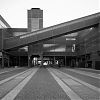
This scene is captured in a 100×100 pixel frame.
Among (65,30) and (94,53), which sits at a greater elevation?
(65,30)

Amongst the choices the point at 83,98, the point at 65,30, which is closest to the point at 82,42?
the point at 65,30

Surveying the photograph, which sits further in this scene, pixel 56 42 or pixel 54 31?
pixel 56 42

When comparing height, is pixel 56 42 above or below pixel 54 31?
below

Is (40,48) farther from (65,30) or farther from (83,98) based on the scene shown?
(83,98)

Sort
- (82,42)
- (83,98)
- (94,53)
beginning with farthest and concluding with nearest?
1. (82,42)
2. (94,53)
3. (83,98)

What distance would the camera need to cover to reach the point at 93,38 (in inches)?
2707

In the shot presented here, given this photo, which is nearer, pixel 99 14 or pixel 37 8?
pixel 99 14

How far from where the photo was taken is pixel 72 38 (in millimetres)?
93438

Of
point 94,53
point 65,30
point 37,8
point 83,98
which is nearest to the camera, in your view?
point 83,98

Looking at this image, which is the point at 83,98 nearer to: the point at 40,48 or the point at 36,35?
the point at 36,35

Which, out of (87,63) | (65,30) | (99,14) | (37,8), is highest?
(37,8)

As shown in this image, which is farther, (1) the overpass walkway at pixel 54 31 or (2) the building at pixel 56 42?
(1) the overpass walkway at pixel 54 31

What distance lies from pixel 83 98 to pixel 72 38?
84620 mm

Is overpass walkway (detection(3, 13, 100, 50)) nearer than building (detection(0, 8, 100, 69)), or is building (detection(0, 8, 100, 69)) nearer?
building (detection(0, 8, 100, 69))
